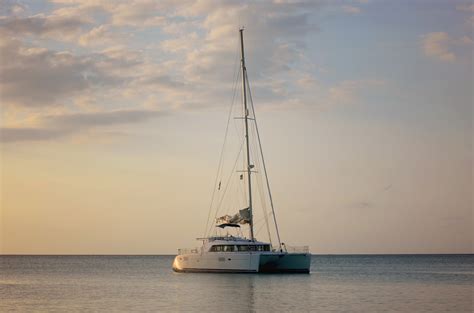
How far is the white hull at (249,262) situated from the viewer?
76.8 meters

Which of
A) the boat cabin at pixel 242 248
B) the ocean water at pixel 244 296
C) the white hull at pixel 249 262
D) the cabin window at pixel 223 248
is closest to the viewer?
the ocean water at pixel 244 296

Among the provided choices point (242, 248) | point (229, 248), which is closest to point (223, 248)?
point (229, 248)

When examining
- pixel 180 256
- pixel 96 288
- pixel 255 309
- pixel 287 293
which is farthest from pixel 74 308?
pixel 180 256

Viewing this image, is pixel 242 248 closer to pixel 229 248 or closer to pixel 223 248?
pixel 229 248

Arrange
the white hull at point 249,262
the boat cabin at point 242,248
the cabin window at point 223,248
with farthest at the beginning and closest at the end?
the cabin window at point 223,248 → the boat cabin at point 242,248 → the white hull at point 249,262

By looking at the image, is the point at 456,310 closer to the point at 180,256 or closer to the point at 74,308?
the point at 74,308

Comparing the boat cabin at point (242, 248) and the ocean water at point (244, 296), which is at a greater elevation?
the boat cabin at point (242, 248)

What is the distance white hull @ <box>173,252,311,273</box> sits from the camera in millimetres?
76781

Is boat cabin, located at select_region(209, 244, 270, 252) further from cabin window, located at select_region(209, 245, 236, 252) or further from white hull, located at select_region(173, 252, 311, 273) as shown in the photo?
white hull, located at select_region(173, 252, 311, 273)

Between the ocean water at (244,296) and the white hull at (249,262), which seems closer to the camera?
the ocean water at (244,296)

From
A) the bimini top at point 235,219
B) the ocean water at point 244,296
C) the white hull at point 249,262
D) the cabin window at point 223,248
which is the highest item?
the bimini top at point 235,219

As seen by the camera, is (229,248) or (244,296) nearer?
(244,296)

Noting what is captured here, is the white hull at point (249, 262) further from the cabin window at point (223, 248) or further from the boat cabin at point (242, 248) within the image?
the boat cabin at point (242, 248)

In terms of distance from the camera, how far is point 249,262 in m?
76.6
